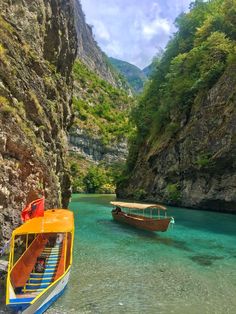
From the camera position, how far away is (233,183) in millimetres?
47688

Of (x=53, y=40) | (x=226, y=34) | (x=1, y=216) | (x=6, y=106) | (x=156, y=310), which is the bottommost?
(x=156, y=310)

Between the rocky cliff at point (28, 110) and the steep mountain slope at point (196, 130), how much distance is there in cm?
2119

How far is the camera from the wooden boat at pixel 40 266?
11742 millimetres

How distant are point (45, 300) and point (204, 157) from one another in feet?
138

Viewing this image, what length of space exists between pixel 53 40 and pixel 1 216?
3140 centimetres

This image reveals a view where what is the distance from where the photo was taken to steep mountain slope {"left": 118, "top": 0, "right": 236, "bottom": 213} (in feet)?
163

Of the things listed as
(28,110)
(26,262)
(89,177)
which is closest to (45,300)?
(26,262)

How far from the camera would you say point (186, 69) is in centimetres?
6419

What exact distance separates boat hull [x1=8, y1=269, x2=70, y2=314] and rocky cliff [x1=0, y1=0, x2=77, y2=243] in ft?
15.8

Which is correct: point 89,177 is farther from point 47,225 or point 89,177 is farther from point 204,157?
point 47,225

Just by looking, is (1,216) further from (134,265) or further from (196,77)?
(196,77)

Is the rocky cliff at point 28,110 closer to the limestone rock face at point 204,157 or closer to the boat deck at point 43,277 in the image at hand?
the boat deck at point 43,277

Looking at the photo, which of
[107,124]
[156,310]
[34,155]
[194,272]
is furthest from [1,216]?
[107,124]

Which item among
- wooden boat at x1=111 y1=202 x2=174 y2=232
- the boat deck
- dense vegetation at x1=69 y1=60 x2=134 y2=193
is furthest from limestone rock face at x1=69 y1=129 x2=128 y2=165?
the boat deck
